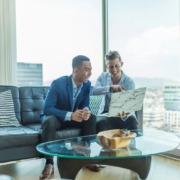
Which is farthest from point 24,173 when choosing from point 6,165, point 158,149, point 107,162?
point 158,149

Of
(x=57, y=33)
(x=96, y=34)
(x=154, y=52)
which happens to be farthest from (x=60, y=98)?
(x=96, y=34)

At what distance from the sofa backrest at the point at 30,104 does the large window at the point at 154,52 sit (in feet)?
4.23

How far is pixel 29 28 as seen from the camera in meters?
3.54

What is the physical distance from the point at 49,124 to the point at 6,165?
80cm

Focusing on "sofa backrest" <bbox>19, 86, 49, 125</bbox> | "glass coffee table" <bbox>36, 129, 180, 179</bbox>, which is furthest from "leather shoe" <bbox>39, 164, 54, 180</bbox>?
"sofa backrest" <bbox>19, 86, 49, 125</bbox>

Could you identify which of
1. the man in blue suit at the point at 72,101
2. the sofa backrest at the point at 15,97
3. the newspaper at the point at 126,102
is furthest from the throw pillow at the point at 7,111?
the newspaper at the point at 126,102

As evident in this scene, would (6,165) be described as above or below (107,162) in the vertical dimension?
below

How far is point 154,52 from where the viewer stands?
308 cm

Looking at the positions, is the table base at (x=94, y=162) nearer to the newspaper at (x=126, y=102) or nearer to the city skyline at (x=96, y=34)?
the newspaper at (x=126, y=102)

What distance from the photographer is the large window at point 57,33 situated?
353 cm

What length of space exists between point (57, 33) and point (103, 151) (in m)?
2.50

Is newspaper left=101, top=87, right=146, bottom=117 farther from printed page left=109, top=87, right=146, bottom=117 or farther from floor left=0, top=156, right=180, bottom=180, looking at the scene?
floor left=0, top=156, right=180, bottom=180

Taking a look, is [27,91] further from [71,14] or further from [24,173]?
[71,14]

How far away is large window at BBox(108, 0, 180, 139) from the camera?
291cm
